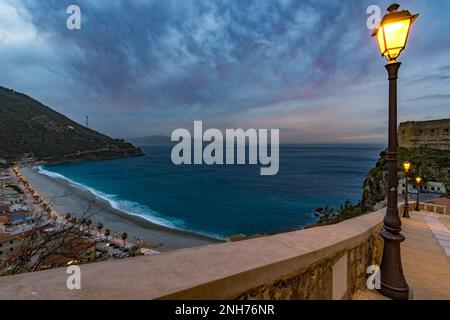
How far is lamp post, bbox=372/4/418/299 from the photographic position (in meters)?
2.53

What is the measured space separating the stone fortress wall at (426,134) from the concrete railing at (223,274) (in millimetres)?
66194

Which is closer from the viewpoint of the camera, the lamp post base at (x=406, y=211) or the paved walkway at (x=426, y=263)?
the paved walkway at (x=426, y=263)

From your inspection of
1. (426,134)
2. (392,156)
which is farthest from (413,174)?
(392,156)

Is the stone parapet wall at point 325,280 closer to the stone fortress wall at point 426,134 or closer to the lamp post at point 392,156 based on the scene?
the lamp post at point 392,156

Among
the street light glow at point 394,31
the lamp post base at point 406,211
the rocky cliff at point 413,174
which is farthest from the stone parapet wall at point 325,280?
the rocky cliff at point 413,174

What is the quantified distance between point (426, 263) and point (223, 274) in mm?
4979

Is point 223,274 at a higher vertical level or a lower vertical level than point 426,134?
lower

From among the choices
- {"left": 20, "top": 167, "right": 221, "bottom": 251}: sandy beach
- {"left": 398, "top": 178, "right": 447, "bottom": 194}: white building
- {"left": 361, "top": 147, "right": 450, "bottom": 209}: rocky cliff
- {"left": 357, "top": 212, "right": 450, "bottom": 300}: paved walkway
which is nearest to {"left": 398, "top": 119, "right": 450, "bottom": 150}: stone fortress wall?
{"left": 361, "top": 147, "right": 450, "bottom": 209}: rocky cliff

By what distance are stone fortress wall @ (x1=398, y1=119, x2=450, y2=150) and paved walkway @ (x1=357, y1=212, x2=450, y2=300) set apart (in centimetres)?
5890

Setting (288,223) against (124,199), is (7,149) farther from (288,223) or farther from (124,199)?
(288,223)

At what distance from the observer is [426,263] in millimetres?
4234

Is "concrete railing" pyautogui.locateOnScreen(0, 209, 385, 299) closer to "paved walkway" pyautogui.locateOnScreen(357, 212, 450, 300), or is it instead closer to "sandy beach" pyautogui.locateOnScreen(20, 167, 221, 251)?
"paved walkway" pyautogui.locateOnScreen(357, 212, 450, 300)

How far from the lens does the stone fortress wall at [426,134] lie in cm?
4944
